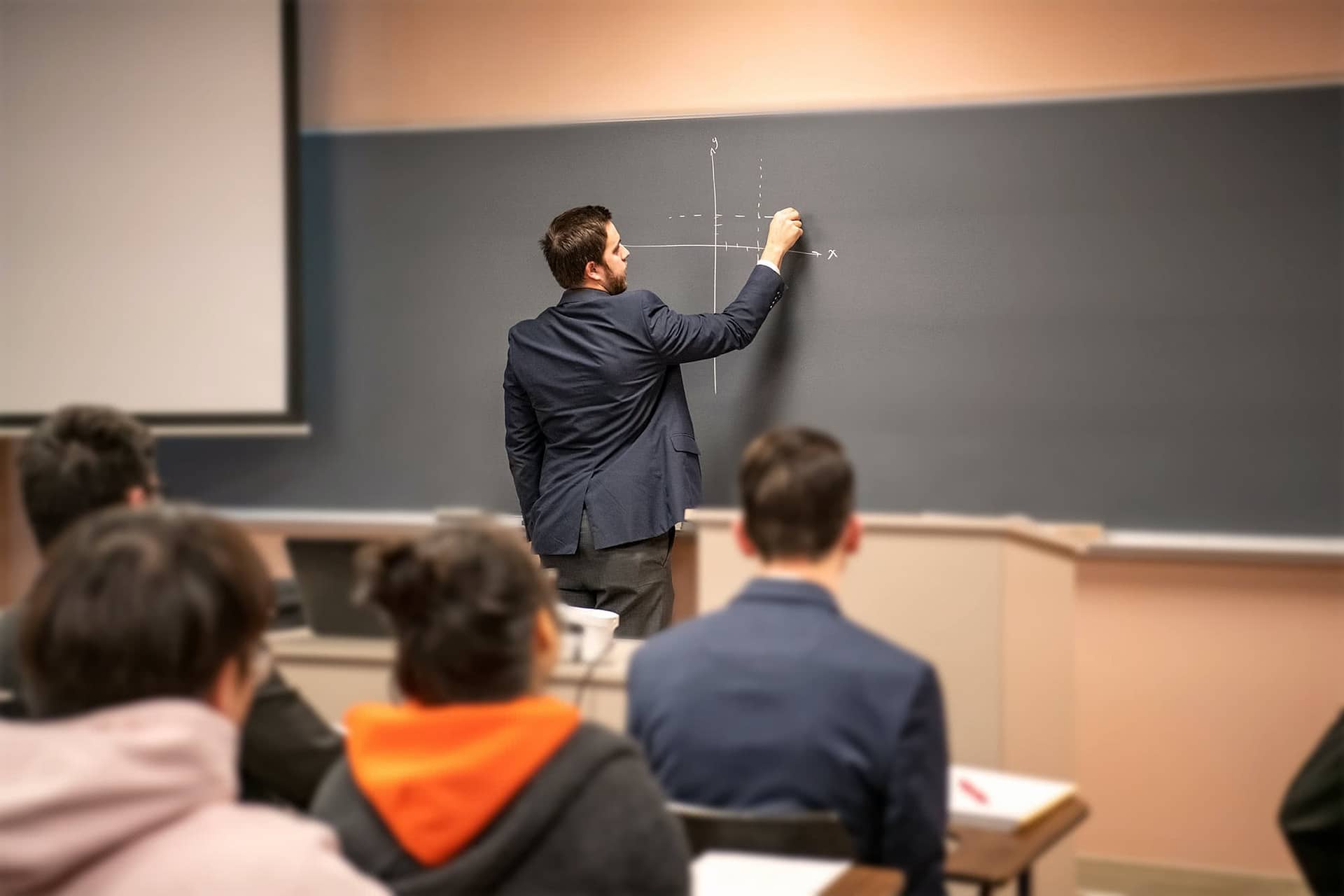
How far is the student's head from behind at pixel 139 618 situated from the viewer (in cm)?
107

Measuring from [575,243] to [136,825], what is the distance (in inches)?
109

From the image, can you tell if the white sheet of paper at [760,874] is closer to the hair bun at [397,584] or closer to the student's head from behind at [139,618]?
the hair bun at [397,584]

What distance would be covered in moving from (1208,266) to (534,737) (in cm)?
266

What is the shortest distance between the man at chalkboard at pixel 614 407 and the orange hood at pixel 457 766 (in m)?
2.21

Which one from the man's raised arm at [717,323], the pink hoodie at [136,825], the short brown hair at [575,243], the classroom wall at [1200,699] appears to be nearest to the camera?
the pink hoodie at [136,825]

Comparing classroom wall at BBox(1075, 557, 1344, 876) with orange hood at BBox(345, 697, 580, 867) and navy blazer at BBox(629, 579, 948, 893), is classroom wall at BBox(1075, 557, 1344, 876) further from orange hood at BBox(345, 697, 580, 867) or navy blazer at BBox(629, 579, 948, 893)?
orange hood at BBox(345, 697, 580, 867)

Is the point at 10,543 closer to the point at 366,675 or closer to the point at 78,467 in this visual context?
the point at 78,467

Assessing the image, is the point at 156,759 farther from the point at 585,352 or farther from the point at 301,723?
the point at 585,352

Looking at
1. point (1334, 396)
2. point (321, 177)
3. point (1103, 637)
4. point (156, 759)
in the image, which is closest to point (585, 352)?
point (321, 177)

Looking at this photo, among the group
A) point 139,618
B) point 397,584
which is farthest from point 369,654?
point 139,618

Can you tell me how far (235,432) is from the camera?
13.9ft

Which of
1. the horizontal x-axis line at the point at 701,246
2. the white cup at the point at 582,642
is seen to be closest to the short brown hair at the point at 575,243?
the horizontal x-axis line at the point at 701,246

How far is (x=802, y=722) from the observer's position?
1.59 metres

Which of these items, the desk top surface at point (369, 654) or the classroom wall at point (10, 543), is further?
the classroom wall at point (10, 543)
